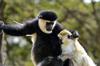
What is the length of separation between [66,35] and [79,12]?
8386 millimetres

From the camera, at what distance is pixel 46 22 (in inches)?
250

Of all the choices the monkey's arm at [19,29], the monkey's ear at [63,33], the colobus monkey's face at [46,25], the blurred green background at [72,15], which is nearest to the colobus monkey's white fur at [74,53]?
the monkey's ear at [63,33]

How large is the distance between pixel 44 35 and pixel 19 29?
0.39 meters

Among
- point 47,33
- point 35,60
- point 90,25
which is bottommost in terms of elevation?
point 90,25

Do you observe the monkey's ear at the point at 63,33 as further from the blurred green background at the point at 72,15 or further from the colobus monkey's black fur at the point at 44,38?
the blurred green background at the point at 72,15

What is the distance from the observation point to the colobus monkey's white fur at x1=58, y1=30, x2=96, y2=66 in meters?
6.41

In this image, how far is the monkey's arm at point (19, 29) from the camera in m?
6.22

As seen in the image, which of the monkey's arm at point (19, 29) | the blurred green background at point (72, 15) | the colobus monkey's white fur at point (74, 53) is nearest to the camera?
the monkey's arm at point (19, 29)

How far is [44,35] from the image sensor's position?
6469 mm

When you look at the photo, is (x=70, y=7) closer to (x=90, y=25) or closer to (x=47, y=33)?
(x=90, y=25)

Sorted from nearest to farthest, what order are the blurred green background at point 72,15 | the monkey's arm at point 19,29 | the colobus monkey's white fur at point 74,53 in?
the monkey's arm at point 19,29
the colobus monkey's white fur at point 74,53
the blurred green background at point 72,15

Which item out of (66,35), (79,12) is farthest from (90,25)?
(66,35)

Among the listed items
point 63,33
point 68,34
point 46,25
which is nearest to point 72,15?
point 68,34

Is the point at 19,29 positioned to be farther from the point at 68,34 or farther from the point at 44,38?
Answer: the point at 68,34
